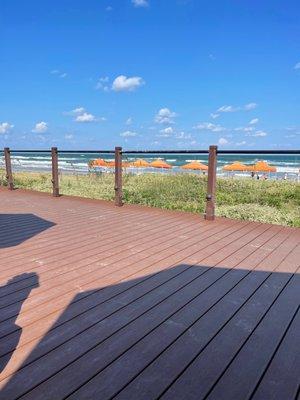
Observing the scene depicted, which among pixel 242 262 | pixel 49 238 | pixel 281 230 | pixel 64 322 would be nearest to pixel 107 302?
pixel 64 322

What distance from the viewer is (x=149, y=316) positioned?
2.06m

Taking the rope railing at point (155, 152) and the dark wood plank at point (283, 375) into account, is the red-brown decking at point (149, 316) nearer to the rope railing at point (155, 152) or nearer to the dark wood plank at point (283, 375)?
the dark wood plank at point (283, 375)

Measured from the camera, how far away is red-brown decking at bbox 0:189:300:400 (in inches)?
58.7

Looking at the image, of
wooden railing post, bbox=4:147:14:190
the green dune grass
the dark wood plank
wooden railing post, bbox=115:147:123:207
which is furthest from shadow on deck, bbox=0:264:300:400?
wooden railing post, bbox=4:147:14:190

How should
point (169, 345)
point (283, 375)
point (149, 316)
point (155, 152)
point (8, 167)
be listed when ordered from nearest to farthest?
point (283, 375) → point (169, 345) → point (149, 316) → point (155, 152) → point (8, 167)

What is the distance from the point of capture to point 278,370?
5.19 ft

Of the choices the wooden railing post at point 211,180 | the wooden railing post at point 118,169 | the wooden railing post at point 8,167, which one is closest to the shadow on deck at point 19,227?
the wooden railing post at point 118,169

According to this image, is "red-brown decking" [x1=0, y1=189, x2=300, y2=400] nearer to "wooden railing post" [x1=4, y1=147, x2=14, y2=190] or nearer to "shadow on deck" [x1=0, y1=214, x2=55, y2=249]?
"shadow on deck" [x1=0, y1=214, x2=55, y2=249]

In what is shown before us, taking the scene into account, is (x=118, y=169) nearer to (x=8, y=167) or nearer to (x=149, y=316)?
(x=8, y=167)

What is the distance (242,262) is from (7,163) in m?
6.22

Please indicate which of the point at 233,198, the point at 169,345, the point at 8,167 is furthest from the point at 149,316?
the point at 8,167

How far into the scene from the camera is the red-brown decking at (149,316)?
1491 mm

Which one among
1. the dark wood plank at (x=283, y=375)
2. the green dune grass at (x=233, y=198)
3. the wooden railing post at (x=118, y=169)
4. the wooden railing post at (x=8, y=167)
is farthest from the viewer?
the wooden railing post at (x=8, y=167)

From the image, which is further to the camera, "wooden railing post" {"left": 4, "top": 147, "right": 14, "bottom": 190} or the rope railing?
"wooden railing post" {"left": 4, "top": 147, "right": 14, "bottom": 190}
